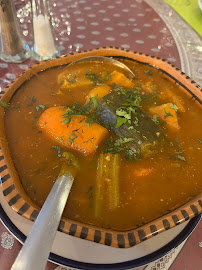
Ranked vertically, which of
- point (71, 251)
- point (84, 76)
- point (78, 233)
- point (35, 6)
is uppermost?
point (35, 6)

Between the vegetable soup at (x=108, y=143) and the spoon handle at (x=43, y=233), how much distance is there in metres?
0.08

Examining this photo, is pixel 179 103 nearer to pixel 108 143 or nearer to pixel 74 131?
pixel 108 143

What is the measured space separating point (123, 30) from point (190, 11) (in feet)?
2.41

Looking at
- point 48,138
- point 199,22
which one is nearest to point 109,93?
point 48,138

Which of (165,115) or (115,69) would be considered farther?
(115,69)

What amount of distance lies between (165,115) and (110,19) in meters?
1.41

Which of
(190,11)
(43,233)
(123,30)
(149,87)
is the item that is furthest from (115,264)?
(190,11)

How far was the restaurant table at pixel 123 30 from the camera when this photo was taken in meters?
1.85

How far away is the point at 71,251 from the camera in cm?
84

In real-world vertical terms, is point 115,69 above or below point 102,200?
above

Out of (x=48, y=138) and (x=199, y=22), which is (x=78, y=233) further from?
(x=199, y=22)

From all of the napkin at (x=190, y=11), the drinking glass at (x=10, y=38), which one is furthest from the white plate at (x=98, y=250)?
the napkin at (x=190, y=11)

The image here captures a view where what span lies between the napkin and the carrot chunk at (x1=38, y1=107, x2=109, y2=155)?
1.56m

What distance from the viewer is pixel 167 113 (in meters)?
1.19
